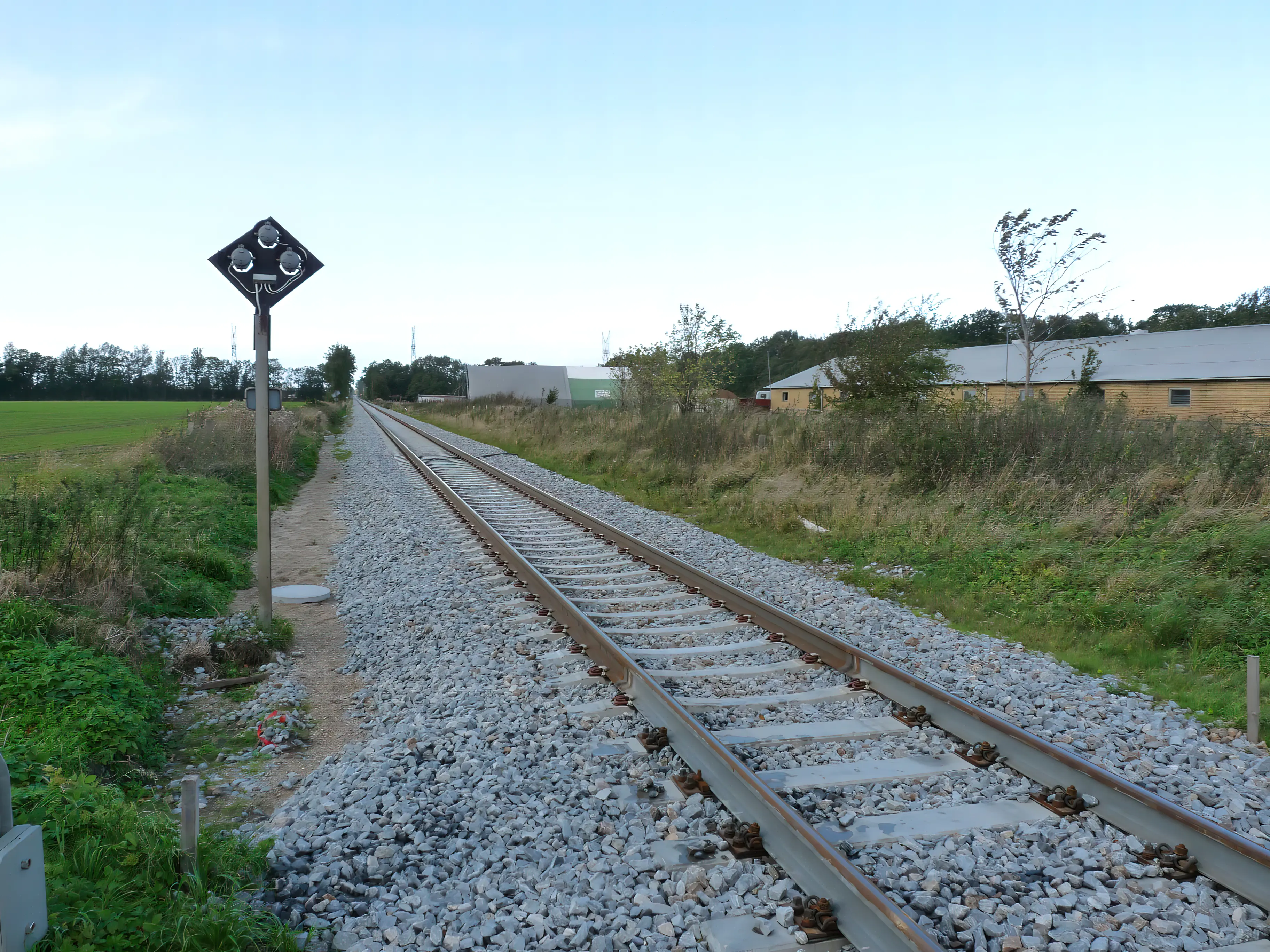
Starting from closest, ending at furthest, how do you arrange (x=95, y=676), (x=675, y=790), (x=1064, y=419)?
(x=675, y=790), (x=95, y=676), (x=1064, y=419)

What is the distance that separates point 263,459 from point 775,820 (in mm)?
5246

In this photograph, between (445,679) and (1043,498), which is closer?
(445,679)

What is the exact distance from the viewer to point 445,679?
5.37 meters

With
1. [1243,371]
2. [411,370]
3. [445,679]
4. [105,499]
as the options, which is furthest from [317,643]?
[411,370]

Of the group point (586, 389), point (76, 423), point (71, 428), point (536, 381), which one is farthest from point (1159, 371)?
point (76, 423)

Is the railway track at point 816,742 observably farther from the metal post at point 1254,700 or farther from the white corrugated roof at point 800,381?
the white corrugated roof at point 800,381

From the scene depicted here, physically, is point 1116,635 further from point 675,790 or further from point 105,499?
point 105,499

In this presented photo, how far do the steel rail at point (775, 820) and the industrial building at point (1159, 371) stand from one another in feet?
86.2

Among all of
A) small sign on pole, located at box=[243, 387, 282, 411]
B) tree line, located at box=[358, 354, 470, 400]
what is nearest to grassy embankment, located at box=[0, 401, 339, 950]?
small sign on pole, located at box=[243, 387, 282, 411]

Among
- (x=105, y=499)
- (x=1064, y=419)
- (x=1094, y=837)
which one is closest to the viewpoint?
(x=1094, y=837)

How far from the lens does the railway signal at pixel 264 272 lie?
634 centimetres

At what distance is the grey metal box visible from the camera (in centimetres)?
216

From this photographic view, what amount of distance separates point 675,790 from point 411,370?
5454 inches

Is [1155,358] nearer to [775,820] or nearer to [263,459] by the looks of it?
[263,459]
